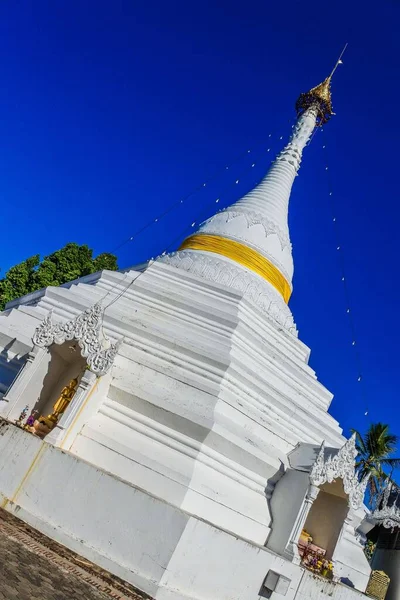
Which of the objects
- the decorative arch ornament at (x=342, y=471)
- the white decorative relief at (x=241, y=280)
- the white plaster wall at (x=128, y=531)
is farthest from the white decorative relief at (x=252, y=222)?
the white plaster wall at (x=128, y=531)

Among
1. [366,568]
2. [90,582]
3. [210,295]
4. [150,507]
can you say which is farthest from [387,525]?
[90,582]

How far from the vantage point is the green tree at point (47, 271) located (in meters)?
24.3

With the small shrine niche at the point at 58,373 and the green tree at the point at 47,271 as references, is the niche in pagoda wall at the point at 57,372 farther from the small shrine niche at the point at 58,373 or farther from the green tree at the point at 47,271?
the green tree at the point at 47,271

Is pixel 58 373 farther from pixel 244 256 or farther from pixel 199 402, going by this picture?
pixel 244 256

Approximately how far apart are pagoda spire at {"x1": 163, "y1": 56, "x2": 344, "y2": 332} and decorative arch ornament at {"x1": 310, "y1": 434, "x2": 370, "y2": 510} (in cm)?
489

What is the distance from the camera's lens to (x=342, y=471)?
349 inches

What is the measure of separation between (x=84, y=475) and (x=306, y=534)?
18.6 ft

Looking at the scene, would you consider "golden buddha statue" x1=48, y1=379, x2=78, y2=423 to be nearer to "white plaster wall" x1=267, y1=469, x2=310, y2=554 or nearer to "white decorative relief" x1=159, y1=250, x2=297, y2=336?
"white plaster wall" x1=267, y1=469, x2=310, y2=554

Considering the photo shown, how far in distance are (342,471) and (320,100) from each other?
61.6ft

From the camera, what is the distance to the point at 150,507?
666cm

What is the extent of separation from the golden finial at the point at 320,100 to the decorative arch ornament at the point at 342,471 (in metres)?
17.8

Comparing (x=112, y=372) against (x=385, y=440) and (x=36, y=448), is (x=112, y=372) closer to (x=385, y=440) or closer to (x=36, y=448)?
(x=36, y=448)

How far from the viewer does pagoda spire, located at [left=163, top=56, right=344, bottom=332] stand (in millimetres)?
13375

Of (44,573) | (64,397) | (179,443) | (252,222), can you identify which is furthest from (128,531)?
(252,222)
